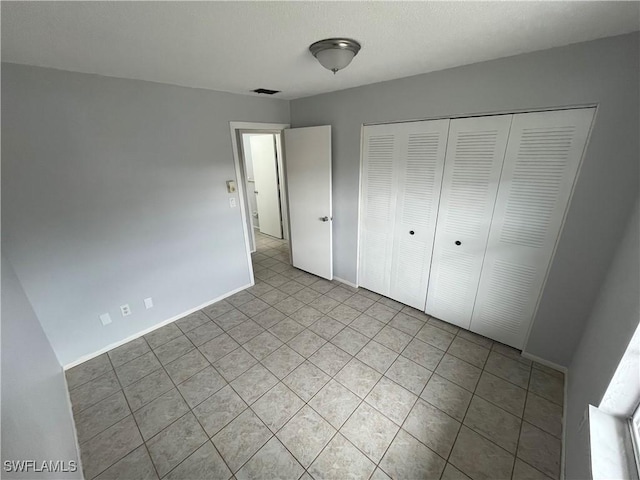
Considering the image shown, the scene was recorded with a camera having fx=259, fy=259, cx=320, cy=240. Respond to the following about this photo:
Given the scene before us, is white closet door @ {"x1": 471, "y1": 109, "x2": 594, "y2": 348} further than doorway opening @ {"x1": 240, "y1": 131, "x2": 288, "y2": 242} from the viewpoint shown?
No

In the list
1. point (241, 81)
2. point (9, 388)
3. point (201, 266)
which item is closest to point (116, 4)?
point (241, 81)

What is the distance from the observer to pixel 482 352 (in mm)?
2135

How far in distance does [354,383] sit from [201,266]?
6.20ft

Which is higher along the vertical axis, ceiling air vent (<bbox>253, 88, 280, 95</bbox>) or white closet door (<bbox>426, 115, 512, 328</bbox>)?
ceiling air vent (<bbox>253, 88, 280, 95</bbox>)

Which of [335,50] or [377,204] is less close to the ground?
[335,50]

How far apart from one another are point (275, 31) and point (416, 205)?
1.70 m

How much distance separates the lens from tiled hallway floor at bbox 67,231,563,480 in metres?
1.42

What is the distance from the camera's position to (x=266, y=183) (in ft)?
15.7

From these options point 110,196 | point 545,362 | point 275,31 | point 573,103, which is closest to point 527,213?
point 573,103

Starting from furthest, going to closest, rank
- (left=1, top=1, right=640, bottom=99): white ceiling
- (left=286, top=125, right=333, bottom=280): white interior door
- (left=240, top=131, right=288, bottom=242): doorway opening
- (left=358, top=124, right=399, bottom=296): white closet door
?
1. (left=240, top=131, right=288, bottom=242): doorway opening
2. (left=286, top=125, right=333, bottom=280): white interior door
3. (left=358, top=124, right=399, bottom=296): white closet door
4. (left=1, top=1, right=640, bottom=99): white ceiling

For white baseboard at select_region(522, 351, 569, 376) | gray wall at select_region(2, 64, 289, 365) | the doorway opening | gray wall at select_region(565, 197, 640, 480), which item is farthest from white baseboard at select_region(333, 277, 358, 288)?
gray wall at select_region(565, 197, 640, 480)

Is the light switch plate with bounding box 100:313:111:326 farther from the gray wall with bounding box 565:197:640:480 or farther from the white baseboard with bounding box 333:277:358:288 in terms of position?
the gray wall with bounding box 565:197:640:480

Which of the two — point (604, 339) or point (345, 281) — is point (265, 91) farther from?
point (604, 339)

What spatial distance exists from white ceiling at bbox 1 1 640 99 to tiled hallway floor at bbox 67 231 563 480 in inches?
84.9
